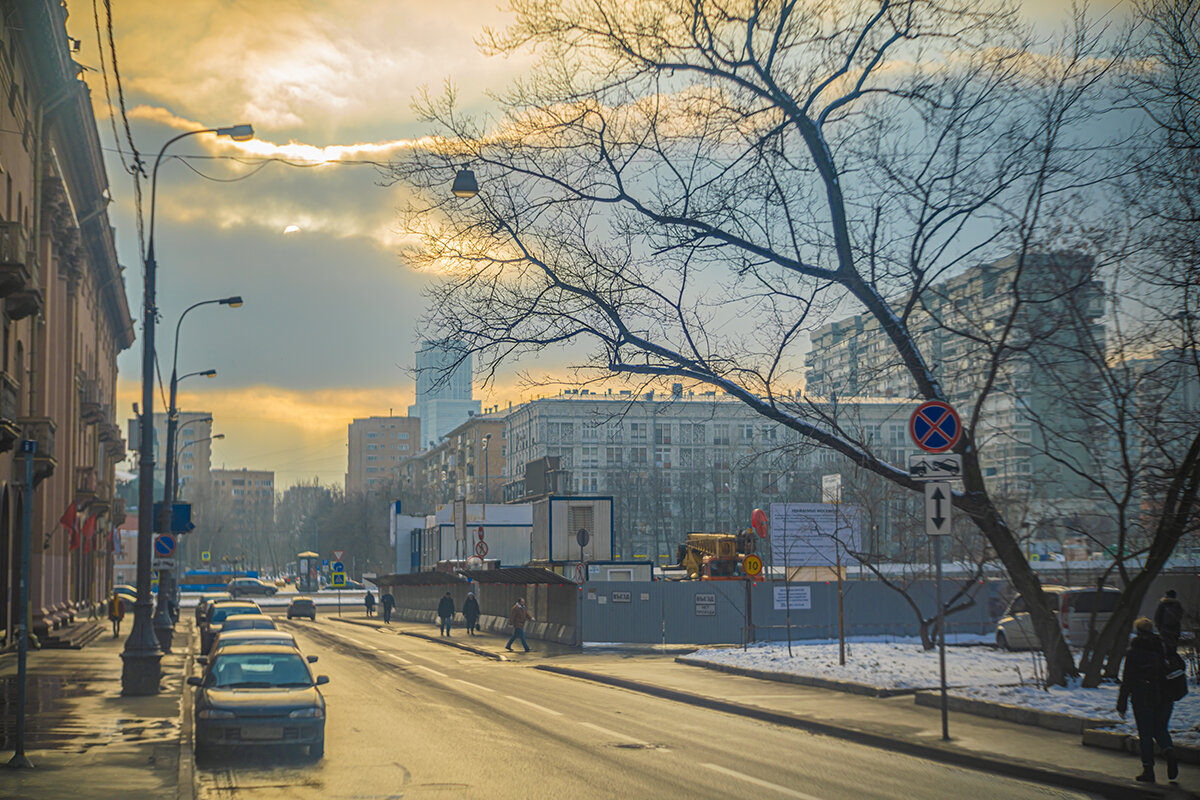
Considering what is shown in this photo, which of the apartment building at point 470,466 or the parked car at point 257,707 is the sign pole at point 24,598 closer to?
the parked car at point 257,707

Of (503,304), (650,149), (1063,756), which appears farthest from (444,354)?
(1063,756)

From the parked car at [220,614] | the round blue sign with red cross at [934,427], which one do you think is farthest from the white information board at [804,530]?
the round blue sign with red cross at [934,427]

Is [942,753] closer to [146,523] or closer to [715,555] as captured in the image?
[146,523]

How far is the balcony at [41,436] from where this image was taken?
3291 cm

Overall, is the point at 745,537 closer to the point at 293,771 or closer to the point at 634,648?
the point at 634,648

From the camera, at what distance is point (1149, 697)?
12.0 metres

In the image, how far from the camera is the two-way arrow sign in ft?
49.0

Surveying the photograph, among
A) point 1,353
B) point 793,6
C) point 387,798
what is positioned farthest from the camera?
point 1,353

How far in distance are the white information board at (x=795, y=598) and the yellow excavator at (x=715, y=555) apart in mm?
6928

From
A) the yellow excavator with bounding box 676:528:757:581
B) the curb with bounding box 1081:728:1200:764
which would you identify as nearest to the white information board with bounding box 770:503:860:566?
the yellow excavator with bounding box 676:528:757:581

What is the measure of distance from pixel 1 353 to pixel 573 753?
2193 cm

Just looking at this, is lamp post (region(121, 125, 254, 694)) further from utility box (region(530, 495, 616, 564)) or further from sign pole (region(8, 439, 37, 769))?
utility box (region(530, 495, 616, 564))

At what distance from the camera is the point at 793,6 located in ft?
64.1

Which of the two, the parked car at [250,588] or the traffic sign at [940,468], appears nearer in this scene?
the traffic sign at [940,468]
